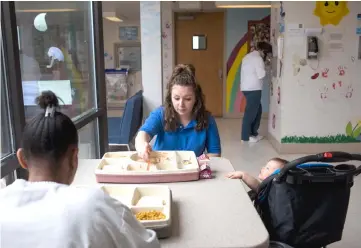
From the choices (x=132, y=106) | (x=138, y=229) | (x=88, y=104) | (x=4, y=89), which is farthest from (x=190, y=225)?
(x=132, y=106)

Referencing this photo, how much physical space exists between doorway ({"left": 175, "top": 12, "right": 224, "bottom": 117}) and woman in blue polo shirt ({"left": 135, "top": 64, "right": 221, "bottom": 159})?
16.7 feet

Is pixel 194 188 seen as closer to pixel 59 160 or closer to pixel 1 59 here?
pixel 59 160

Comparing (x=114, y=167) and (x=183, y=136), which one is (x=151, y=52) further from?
(x=114, y=167)

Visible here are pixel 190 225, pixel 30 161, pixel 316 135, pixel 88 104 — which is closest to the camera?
pixel 30 161

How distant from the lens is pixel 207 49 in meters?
7.32

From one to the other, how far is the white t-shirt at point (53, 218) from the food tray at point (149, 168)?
0.68 m

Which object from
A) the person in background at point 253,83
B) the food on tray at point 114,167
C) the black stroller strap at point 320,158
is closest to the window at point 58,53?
the food on tray at point 114,167

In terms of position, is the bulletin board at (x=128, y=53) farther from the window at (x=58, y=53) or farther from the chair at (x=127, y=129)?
the window at (x=58, y=53)

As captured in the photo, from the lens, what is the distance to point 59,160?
2.77 ft

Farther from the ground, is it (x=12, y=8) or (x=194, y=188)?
(x=12, y=8)

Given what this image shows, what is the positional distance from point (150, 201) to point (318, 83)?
3.74 m

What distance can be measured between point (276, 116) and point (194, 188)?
12.2 feet

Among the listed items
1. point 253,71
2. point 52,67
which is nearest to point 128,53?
point 253,71

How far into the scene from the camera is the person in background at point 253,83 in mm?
5340
